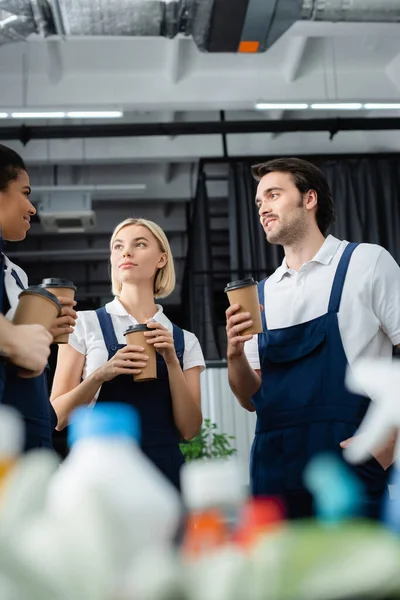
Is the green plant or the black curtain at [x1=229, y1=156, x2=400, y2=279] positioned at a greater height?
the black curtain at [x1=229, y1=156, x2=400, y2=279]

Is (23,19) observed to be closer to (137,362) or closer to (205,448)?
(137,362)

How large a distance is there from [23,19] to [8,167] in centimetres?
302

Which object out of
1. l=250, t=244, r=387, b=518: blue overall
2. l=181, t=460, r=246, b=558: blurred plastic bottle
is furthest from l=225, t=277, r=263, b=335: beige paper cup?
l=181, t=460, r=246, b=558: blurred plastic bottle

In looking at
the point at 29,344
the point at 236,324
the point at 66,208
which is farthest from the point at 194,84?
the point at 29,344

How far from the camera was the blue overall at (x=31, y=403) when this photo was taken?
1.44 m

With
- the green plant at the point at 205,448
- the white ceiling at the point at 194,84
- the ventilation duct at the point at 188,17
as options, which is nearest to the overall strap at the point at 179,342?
the ventilation duct at the point at 188,17

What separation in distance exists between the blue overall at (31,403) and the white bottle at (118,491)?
1.08 meters

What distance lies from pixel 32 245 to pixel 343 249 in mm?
8878

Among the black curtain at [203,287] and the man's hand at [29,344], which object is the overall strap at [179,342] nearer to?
the man's hand at [29,344]

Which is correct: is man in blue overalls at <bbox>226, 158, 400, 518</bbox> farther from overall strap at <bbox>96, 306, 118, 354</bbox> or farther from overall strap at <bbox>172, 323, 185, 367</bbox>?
overall strap at <bbox>96, 306, 118, 354</bbox>

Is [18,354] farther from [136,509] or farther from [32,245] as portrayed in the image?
[32,245]

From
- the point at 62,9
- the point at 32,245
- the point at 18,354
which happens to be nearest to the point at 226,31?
the point at 62,9

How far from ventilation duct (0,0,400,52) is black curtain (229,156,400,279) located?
10.1 ft

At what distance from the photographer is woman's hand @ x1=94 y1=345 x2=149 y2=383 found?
5.63ft
